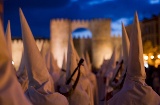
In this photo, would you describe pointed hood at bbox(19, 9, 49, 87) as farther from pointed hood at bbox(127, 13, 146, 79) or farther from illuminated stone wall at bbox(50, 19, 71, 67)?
illuminated stone wall at bbox(50, 19, 71, 67)

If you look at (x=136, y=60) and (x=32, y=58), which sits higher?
(x=32, y=58)

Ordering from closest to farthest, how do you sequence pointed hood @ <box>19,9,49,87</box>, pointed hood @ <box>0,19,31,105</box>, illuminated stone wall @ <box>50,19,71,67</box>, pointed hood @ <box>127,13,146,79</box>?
pointed hood @ <box>0,19,31,105</box> → pointed hood @ <box>19,9,49,87</box> → pointed hood @ <box>127,13,146,79</box> → illuminated stone wall @ <box>50,19,71,67</box>

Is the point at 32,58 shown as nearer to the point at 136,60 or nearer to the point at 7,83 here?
the point at 136,60

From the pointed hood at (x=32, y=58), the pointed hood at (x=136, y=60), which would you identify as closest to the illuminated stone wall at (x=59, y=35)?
the pointed hood at (x=136, y=60)

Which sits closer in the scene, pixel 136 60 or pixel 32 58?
pixel 32 58

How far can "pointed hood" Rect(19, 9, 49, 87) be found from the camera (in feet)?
10.9

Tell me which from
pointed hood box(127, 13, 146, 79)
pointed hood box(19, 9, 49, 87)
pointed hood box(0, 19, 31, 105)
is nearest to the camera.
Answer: pointed hood box(0, 19, 31, 105)

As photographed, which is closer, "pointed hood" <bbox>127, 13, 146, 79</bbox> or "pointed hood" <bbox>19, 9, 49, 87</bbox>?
"pointed hood" <bbox>19, 9, 49, 87</bbox>

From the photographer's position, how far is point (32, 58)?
3332 millimetres

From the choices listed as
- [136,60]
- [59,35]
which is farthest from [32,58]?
[59,35]

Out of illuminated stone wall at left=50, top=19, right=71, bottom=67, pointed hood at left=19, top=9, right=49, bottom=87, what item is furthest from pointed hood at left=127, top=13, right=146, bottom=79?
illuminated stone wall at left=50, top=19, right=71, bottom=67

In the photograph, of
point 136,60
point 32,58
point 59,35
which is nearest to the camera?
point 32,58

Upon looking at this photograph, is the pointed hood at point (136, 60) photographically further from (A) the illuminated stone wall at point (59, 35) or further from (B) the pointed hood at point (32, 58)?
(A) the illuminated stone wall at point (59, 35)

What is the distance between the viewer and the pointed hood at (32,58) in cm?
333
